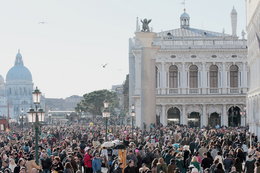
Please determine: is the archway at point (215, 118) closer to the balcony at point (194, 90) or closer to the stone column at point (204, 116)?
the stone column at point (204, 116)

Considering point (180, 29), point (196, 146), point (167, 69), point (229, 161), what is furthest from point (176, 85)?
point (229, 161)

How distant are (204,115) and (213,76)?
15.6 feet

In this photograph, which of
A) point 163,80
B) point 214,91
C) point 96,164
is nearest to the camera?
point 96,164

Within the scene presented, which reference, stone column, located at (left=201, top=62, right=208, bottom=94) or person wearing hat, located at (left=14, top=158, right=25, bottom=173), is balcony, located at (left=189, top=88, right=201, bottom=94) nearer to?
stone column, located at (left=201, top=62, right=208, bottom=94)

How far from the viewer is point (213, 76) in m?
86.5

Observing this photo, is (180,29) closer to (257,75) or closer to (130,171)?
(257,75)

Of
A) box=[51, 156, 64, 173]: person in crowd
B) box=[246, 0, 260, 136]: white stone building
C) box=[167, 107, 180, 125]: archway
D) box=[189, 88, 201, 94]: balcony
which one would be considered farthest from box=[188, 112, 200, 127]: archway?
box=[51, 156, 64, 173]: person in crowd

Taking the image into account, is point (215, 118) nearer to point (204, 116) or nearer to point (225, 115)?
point (225, 115)

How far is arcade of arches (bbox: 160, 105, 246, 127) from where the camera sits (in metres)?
85.2

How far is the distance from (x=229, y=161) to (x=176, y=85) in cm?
6146

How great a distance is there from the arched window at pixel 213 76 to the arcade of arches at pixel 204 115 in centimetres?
268

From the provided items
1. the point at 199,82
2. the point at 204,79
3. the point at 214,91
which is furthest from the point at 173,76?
the point at 214,91

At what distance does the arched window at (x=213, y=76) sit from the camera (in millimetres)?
86312

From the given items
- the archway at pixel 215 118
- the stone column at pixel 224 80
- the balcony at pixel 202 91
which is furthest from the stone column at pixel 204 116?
the stone column at pixel 224 80
